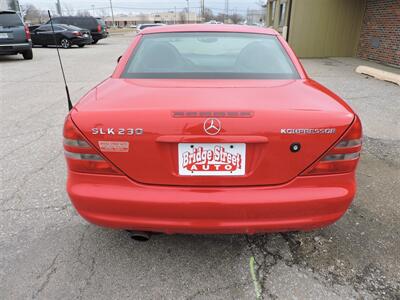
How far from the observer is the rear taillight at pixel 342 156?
75.2 inches

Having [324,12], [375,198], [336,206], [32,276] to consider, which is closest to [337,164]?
[336,206]

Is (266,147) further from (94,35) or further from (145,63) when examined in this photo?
(94,35)

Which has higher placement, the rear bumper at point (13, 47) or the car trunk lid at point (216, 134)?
the car trunk lid at point (216, 134)

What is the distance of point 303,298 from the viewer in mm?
2062

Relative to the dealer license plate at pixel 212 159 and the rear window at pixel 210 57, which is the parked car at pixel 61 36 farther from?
the dealer license plate at pixel 212 159

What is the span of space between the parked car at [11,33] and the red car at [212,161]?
12.7 meters

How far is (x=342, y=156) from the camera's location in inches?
76.2

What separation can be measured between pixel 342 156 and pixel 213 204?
2.59ft

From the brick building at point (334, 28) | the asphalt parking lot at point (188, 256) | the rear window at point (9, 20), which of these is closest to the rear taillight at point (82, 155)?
the asphalt parking lot at point (188, 256)

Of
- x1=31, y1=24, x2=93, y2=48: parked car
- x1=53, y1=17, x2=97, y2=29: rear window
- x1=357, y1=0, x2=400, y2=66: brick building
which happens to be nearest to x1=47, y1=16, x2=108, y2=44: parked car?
x1=53, y1=17, x2=97, y2=29: rear window

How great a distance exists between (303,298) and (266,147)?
983 millimetres

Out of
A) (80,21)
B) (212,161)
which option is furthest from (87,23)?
(212,161)

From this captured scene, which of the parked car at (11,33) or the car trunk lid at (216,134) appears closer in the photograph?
the car trunk lid at (216,134)

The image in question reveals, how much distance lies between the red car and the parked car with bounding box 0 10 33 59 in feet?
41.7
